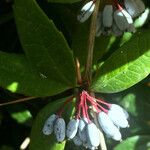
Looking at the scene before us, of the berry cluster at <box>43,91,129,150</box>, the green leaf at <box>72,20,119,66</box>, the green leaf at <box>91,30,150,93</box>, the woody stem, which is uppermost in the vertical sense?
the green leaf at <box>72,20,119,66</box>

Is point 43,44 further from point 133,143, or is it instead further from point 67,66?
point 133,143

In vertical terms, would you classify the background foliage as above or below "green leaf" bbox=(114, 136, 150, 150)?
above

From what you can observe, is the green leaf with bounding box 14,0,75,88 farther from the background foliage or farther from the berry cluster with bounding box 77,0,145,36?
the berry cluster with bounding box 77,0,145,36

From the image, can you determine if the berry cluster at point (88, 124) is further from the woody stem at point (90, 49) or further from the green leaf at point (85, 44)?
the green leaf at point (85, 44)

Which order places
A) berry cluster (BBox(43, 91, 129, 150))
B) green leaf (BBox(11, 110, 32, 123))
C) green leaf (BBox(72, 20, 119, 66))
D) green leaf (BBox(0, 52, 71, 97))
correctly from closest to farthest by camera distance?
berry cluster (BBox(43, 91, 129, 150)) → green leaf (BBox(0, 52, 71, 97)) → green leaf (BBox(72, 20, 119, 66)) → green leaf (BBox(11, 110, 32, 123))

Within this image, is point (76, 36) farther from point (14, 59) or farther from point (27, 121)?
point (27, 121)

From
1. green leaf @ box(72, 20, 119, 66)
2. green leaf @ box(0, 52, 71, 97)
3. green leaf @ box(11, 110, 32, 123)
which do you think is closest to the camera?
green leaf @ box(0, 52, 71, 97)

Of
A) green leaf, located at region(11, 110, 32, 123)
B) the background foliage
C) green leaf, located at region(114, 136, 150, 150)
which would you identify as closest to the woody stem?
the background foliage

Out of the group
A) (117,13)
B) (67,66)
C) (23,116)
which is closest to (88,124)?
(67,66)
